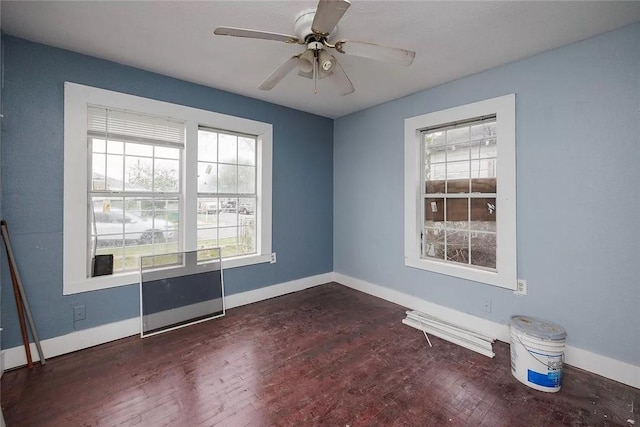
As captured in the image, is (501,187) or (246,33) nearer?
(246,33)

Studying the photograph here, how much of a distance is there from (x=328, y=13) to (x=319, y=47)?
50 cm

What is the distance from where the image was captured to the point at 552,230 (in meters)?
2.39

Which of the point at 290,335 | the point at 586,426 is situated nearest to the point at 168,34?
the point at 290,335

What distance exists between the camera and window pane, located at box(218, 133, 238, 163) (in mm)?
3472

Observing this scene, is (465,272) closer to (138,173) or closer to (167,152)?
(167,152)

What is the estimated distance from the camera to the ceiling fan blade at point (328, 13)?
4.16 feet

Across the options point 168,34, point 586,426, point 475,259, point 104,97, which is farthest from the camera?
point 475,259

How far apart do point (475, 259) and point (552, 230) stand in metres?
0.77

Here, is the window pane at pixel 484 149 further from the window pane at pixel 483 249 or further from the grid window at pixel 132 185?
Answer: the grid window at pixel 132 185

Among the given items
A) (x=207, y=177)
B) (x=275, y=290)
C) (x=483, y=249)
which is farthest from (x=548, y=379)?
(x=207, y=177)

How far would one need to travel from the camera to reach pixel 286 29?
2.10 m

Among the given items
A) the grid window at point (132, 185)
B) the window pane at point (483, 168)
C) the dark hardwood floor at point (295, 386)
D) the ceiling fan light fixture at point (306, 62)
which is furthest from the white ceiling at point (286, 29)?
the dark hardwood floor at point (295, 386)

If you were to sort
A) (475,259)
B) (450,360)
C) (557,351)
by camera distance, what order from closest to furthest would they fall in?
(557,351), (450,360), (475,259)

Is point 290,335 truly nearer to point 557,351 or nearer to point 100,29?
point 557,351
